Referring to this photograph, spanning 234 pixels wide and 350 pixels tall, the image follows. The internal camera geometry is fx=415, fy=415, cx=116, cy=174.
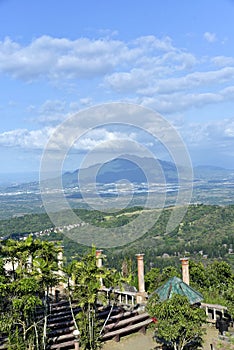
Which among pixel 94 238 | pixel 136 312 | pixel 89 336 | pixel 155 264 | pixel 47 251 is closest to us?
pixel 47 251

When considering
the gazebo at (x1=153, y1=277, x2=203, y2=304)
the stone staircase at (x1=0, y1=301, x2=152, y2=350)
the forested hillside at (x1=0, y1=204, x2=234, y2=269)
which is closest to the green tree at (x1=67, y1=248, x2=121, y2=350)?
the stone staircase at (x1=0, y1=301, x2=152, y2=350)

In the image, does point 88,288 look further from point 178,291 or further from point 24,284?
point 178,291

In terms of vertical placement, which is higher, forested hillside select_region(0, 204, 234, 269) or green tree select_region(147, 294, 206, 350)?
green tree select_region(147, 294, 206, 350)

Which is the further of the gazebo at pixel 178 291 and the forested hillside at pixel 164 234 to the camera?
the forested hillside at pixel 164 234

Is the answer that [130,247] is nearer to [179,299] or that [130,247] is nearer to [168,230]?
[168,230]

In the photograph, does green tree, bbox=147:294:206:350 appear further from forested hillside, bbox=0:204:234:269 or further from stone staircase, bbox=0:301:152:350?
forested hillside, bbox=0:204:234:269

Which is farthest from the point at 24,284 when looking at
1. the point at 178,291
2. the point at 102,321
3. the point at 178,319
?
the point at 178,291

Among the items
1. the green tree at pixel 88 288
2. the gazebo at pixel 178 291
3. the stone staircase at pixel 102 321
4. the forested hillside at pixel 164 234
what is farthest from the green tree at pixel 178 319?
the forested hillside at pixel 164 234

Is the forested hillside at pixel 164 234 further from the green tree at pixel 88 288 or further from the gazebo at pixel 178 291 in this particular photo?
the green tree at pixel 88 288

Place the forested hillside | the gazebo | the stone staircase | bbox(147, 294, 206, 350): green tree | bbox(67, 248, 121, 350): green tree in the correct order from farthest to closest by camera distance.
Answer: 1. the forested hillside
2. the gazebo
3. the stone staircase
4. bbox(67, 248, 121, 350): green tree
5. bbox(147, 294, 206, 350): green tree

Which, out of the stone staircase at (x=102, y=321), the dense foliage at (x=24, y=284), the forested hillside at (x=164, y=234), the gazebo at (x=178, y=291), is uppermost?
the dense foliage at (x=24, y=284)

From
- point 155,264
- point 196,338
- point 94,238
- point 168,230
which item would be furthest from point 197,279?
point 168,230
